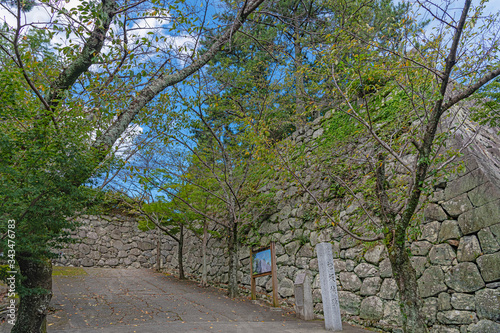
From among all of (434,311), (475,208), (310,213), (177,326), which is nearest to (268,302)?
(310,213)

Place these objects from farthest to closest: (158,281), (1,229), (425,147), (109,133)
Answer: (158,281)
(109,133)
(425,147)
(1,229)

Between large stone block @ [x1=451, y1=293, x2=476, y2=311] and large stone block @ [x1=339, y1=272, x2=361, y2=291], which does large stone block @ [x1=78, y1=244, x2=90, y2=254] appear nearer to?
large stone block @ [x1=339, y1=272, x2=361, y2=291]

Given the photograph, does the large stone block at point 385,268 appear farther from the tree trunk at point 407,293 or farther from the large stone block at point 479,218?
the tree trunk at point 407,293

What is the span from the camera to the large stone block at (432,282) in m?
4.54

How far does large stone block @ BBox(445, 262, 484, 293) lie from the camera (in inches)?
164

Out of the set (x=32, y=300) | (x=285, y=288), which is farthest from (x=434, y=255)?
(x=32, y=300)

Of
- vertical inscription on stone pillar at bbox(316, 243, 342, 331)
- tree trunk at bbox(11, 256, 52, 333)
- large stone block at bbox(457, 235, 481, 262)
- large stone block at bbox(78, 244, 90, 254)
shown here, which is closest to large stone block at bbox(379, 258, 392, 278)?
vertical inscription on stone pillar at bbox(316, 243, 342, 331)

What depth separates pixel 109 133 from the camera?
12.9ft

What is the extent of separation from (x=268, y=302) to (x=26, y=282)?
5344mm

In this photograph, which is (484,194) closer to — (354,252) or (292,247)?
(354,252)

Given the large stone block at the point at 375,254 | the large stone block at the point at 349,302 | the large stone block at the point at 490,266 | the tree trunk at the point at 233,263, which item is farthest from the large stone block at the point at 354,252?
the tree trunk at the point at 233,263

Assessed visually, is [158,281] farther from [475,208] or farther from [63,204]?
[475,208]

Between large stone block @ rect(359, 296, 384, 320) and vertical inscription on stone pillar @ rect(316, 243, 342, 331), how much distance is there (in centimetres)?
59

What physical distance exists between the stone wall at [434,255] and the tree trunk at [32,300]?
4.42 metres
